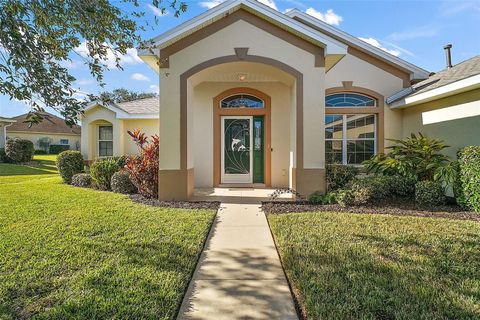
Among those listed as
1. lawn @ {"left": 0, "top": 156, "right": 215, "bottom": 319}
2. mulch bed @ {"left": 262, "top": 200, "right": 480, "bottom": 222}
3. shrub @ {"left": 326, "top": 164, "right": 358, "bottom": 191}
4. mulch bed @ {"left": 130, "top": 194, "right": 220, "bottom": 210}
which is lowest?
lawn @ {"left": 0, "top": 156, "right": 215, "bottom": 319}

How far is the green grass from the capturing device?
2.96 metres

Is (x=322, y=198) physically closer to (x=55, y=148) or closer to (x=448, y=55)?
(x=448, y=55)

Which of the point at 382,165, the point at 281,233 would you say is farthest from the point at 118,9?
the point at 382,165

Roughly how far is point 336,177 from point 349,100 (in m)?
3.96

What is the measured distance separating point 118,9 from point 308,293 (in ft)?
16.1

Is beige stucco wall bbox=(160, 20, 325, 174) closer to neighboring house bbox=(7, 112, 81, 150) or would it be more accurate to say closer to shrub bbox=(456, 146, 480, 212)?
shrub bbox=(456, 146, 480, 212)

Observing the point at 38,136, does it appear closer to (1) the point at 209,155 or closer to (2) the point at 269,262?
(1) the point at 209,155

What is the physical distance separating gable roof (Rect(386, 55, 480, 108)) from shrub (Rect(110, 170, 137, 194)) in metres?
9.80

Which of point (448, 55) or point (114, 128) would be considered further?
point (114, 128)

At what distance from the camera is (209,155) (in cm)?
1064

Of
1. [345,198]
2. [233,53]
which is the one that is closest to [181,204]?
[345,198]

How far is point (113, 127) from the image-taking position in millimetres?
14320

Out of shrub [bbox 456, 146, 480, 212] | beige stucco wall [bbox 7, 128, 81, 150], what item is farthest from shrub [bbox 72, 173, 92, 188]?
beige stucco wall [bbox 7, 128, 81, 150]

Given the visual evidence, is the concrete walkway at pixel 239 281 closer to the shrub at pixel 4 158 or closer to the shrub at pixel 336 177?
the shrub at pixel 336 177
